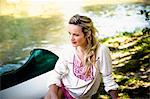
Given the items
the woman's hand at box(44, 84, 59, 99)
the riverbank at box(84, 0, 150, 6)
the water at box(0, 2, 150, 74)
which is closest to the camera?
the woman's hand at box(44, 84, 59, 99)

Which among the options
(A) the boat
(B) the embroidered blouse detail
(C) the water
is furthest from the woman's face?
(C) the water

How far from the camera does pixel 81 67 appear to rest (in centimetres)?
204

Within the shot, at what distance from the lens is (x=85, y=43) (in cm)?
203

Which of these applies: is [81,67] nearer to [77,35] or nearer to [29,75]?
[77,35]

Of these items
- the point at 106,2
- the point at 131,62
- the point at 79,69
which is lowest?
the point at 131,62

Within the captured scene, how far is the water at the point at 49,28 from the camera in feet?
9.89

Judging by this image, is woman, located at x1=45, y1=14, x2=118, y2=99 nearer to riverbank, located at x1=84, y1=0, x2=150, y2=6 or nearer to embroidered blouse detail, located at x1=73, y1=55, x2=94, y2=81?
embroidered blouse detail, located at x1=73, y1=55, x2=94, y2=81

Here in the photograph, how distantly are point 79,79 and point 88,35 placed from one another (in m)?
0.28

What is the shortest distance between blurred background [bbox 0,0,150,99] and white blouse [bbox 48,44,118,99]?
101 cm

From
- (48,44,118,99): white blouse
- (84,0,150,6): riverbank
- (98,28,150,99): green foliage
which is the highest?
(84,0,150,6): riverbank

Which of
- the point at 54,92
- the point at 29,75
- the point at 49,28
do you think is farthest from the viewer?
the point at 49,28

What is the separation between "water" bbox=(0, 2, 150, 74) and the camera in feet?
9.89

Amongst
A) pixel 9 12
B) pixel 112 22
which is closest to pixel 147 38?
pixel 112 22

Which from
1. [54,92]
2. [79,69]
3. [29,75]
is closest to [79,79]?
[79,69]
